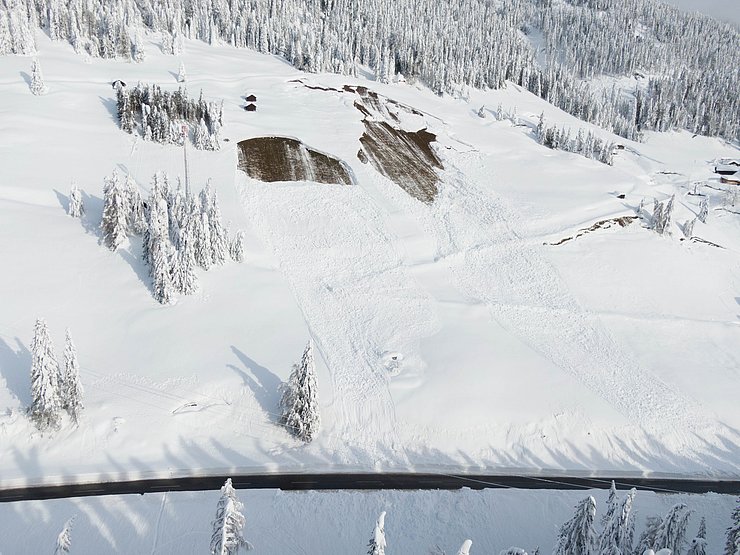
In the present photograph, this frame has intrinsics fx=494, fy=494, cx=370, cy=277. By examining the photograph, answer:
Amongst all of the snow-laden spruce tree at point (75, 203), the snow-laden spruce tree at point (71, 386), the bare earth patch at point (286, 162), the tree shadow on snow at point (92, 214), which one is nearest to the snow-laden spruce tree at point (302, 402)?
the snow-laden spruce tree at point (71, 386)

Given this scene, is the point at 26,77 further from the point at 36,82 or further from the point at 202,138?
the point at 202,138

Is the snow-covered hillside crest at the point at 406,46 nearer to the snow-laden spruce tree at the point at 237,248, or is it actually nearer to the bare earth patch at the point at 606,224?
the bare earth patch at the point at 606,224

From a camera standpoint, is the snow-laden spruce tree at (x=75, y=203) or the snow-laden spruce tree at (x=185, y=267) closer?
the snow-laden spruce tree at (x=185, y=267)

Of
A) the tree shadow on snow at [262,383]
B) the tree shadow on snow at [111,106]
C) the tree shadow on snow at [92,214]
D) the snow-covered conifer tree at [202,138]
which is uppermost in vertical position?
the tree shadow on snow at [111,106]

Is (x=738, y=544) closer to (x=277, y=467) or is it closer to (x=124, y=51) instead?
(x=277, y=467)

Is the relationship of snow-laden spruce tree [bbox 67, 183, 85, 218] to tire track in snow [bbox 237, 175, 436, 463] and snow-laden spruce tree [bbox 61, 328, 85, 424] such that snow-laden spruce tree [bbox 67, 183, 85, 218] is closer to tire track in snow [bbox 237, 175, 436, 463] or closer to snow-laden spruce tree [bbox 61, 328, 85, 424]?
tire track in snow [bbox 237, 175, 436, 463]

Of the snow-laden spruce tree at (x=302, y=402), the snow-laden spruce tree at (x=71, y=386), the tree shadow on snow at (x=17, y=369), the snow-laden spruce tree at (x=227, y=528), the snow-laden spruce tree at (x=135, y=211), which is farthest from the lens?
the snow-laden spruce tree at (x=135, y=211)

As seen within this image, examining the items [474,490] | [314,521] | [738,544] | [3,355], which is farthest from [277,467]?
[738,544]
